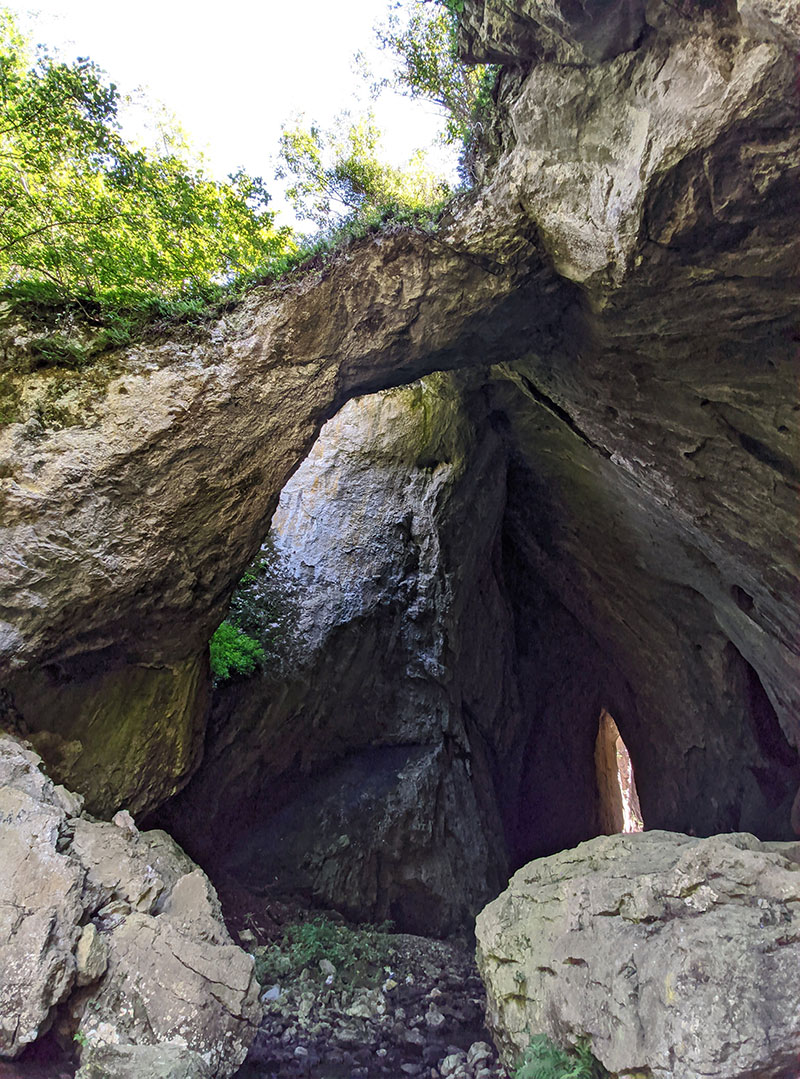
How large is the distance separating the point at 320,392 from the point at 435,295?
1.30 metres

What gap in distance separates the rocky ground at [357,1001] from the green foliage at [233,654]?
7.77 ft

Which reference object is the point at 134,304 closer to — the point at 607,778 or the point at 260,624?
the point at 260,624

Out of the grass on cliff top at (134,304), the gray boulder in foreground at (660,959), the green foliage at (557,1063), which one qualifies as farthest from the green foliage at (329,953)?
the grass on cliff top at (134,304)

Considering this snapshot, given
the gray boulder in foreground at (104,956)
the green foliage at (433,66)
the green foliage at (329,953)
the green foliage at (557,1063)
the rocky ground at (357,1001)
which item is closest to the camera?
the gray boulder in foreground at (104,956)

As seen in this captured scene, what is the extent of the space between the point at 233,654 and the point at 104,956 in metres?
3.68

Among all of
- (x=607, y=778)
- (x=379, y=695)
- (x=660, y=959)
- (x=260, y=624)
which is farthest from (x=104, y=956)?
(x=607, y=778)

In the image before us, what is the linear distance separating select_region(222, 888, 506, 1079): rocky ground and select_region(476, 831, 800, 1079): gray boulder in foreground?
92 centimetres

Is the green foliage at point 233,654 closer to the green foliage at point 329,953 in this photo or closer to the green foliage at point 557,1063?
the green foliage at point 329,953

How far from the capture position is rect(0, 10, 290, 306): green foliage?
6.17 meters

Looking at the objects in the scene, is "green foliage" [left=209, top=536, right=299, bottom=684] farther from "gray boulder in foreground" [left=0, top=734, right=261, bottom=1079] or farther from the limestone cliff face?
"gray boulder in foreground" [left=0, top=734, right=261, bottom=1079]

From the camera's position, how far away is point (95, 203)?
25.7 feet

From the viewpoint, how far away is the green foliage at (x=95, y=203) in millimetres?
6172

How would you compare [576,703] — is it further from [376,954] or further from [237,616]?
[237,616]

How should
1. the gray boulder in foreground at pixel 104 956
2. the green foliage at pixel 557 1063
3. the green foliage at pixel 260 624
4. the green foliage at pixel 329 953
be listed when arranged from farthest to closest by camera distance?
the green foliage at pixel 260 624
the green foliage at pixel 329 953
the green foliage at pixel 557 1063
the gray boulder in foreground at pixel 104 956
